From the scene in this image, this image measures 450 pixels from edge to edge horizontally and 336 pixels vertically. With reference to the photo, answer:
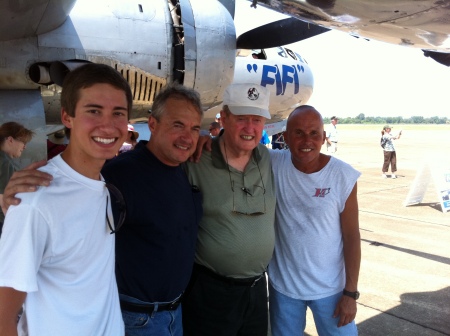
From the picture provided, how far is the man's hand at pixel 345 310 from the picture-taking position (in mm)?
2543

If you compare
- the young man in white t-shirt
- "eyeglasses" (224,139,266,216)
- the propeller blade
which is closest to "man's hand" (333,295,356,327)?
"eyeglasses" (224,139,266,216)

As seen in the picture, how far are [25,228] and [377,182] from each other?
1336cm

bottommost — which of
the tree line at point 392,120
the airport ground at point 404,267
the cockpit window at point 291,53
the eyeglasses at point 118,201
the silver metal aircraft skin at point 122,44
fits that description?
the tree line at point 392,120

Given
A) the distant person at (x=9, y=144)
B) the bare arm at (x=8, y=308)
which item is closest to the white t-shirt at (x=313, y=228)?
the bare arm at (x=8, y=308)

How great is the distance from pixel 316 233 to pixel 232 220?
1.80 ft

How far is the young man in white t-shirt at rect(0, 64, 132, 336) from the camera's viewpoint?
1324 millimetres

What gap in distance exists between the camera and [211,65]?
5309 millimetres

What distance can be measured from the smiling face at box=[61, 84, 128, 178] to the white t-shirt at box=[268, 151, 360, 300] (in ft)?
4.25

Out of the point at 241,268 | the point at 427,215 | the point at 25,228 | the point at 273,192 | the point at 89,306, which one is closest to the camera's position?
the point at 25,228

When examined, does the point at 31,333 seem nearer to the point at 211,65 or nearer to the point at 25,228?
the point at 25,228

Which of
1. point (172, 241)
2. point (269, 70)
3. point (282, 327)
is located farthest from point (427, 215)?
point (172, 241)

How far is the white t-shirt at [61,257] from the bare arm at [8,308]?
31 millimetres

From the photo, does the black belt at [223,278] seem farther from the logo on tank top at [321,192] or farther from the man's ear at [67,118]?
the man's ear at [67,118]

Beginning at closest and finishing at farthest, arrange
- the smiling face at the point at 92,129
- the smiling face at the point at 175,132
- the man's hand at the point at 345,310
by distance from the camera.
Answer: the smiling face at the point at 92,129 → the smiling face at the point at 175,132 → the man's hand at the point at 345,310
